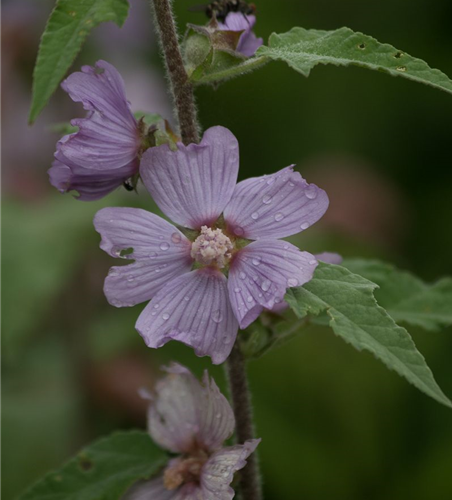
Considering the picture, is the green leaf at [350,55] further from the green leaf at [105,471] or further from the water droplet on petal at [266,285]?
the green leaf at [105,471]

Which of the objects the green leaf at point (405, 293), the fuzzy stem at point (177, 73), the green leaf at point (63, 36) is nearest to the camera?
the green leaf at point (63, 36)

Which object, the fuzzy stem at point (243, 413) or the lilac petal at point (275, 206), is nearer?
the lilac petal at point (275, 206)

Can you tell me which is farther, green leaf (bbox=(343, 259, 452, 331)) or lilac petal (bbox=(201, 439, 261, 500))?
green leaf (bbox=(343, 259, 452, 331))

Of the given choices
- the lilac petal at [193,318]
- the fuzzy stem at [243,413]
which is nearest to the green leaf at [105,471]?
the fuzzy stem at [243,413]

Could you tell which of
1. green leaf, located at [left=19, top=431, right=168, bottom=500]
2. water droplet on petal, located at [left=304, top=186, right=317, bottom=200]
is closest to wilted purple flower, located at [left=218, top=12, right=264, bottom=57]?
water droplet on petal, located at [left=304, top=186, right=317, bottom=200]

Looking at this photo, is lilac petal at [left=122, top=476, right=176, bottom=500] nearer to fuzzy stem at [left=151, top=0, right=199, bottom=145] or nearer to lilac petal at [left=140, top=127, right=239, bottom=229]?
lilac petal at [left=140, top=127, right=239, bottom=229]

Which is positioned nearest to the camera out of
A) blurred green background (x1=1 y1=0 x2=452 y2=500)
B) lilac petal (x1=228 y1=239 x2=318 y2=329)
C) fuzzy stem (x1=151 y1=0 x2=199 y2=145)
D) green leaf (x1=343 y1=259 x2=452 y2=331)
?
lilac petal (x1=228 y1=239 x2=318 y2=329)

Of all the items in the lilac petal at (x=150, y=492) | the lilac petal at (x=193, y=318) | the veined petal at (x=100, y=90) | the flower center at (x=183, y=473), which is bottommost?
the lilac petal at (x=150, y=492)
